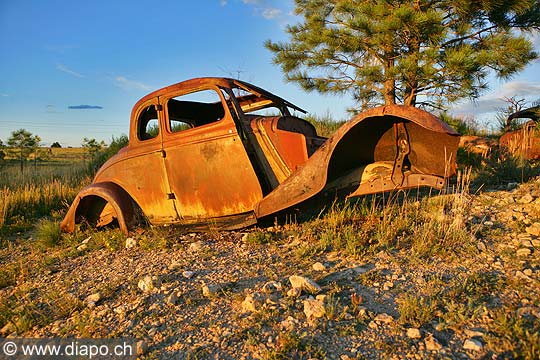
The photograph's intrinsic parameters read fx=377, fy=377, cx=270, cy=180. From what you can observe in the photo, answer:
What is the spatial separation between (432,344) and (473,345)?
0.77 ft

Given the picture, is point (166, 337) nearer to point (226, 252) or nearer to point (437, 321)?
point (226, 252)

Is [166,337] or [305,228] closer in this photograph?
[166,337]

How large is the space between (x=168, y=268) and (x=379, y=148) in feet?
8.71

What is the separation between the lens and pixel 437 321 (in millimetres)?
2617

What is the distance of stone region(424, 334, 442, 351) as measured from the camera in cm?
232

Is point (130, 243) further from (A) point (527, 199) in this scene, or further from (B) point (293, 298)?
(A) point (527, 199)

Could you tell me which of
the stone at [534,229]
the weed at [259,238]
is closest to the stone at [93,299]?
the weed at [259,238]

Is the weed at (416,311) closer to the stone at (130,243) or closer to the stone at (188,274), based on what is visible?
the stone at (188,274)

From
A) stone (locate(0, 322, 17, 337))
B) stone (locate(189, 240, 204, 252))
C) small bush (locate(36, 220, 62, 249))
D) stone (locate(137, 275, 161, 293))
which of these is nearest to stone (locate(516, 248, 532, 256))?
stone (locate(189, 240, 204, 252))

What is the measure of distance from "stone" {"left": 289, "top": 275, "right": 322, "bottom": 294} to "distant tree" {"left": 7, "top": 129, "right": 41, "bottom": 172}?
29516 mm

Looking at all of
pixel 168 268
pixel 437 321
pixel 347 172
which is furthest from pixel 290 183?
pixel 437 321

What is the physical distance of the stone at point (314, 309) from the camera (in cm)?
274

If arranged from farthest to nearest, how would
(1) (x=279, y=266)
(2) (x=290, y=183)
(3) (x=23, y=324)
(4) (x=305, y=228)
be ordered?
(4) (x=305, y=228) → (2) (x=290, y=183) → (1) (x=279, y=266) → (3) (x=23, y=324)

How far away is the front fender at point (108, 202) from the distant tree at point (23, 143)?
83.9 feet
